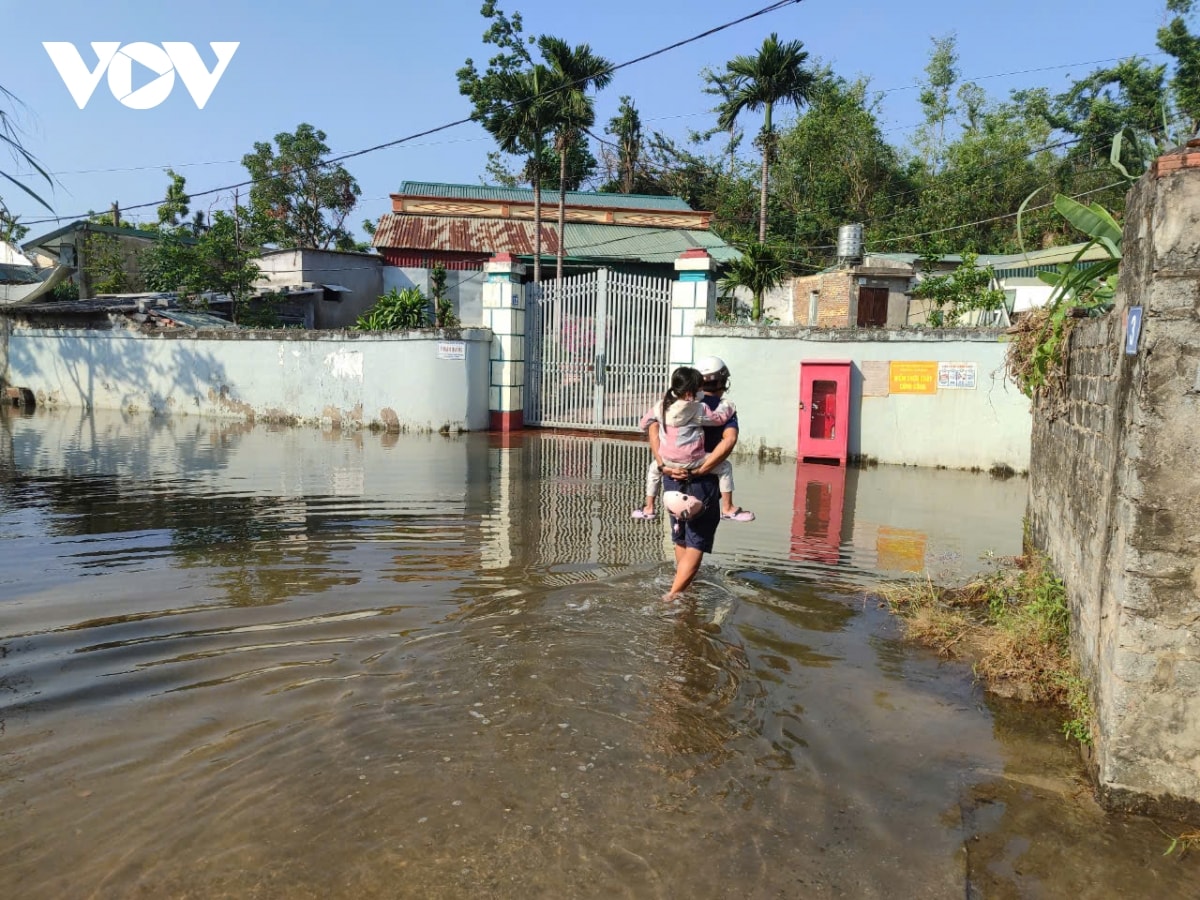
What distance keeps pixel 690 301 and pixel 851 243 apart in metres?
8.36

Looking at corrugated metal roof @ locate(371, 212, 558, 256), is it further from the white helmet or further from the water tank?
the white helmet

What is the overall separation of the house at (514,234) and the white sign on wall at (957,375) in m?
14.3

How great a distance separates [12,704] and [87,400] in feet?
54.5

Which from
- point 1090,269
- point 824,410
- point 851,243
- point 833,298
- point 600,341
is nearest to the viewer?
point 1090,269

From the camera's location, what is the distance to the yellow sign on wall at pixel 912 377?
1127 cm

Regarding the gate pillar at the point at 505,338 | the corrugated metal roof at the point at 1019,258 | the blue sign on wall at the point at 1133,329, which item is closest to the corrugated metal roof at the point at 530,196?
the corrugated metal roof at the point at 1019,258

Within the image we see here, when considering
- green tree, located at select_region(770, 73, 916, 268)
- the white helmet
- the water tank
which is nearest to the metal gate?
the water tank

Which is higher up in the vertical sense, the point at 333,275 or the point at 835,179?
the point at 835,179

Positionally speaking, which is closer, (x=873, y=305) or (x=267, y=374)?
(x=267, y=374)

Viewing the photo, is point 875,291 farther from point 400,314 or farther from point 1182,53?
point 1182,53

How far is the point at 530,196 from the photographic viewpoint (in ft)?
96.4

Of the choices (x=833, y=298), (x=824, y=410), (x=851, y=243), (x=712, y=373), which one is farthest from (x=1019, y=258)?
(x=712, y=373)

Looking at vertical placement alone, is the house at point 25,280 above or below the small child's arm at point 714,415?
above

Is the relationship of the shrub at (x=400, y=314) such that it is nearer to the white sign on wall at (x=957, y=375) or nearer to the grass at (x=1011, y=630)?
the white sign on wall at (x=957, y=375)
